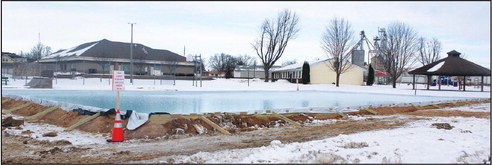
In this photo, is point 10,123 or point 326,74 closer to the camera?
point 10,123

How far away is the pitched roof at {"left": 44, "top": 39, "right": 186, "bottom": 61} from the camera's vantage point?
5494cm

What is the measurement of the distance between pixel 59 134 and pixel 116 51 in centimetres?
5055

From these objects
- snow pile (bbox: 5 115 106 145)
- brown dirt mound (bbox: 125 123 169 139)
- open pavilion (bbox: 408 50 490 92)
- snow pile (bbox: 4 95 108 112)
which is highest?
open pavilion (bbox: 408 50 490 92)

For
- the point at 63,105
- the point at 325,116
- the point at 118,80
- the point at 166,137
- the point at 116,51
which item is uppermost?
the point at 116,51

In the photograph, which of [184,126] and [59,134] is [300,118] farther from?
[59,134]

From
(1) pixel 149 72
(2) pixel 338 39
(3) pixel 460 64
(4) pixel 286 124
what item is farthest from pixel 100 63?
(4) pixel 286 124

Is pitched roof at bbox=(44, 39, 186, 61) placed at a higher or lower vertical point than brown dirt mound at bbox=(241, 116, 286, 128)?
higher

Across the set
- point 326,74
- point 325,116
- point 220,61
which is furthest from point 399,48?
point 220,61

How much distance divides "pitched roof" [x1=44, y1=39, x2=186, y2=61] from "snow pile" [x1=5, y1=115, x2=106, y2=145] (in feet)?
143

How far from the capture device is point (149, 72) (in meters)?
57.0

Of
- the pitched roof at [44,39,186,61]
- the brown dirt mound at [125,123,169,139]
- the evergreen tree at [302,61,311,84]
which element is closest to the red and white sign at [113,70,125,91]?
the brown dirt mound at [125,123,169,139]

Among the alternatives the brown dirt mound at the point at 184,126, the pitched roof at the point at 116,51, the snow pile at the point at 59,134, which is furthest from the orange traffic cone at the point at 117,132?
the pitched roof at the point at 116,51

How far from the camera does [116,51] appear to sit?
5819 cm

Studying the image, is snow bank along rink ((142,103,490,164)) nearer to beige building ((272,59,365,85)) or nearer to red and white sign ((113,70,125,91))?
red and white sign ((113,70,125,91))
